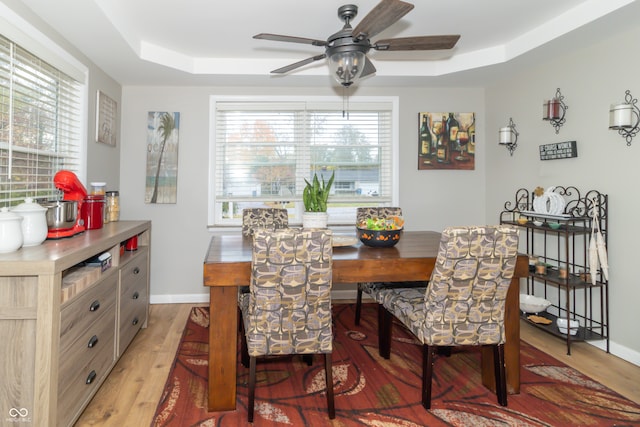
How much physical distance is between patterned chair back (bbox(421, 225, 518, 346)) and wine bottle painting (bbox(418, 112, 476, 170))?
2.32m

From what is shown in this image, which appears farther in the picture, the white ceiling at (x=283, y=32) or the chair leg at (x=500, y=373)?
the white ceiling at (x=283, y=32)

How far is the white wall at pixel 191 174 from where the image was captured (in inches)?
150

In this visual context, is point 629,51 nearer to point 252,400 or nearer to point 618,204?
point 618,204

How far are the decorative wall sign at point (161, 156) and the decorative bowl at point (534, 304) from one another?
3.50 meters

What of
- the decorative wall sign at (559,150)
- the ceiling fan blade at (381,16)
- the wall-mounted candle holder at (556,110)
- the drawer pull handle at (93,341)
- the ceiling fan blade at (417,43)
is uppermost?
the ceiling fan blade at (417,43)

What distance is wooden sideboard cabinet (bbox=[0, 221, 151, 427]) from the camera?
1.51m

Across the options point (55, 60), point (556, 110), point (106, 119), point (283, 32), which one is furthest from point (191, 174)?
point (556, 110)

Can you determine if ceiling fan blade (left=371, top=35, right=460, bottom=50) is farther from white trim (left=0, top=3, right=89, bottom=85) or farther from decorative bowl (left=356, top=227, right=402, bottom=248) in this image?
white trim (left=0, top=3, right=89, bottom=85)

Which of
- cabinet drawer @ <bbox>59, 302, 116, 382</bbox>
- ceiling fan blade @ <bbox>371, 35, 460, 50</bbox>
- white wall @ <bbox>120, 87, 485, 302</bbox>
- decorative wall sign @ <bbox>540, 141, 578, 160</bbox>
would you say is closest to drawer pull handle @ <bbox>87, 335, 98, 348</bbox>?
cabinet drawer @ <bbox>59, 302, 116, 382</bbox>

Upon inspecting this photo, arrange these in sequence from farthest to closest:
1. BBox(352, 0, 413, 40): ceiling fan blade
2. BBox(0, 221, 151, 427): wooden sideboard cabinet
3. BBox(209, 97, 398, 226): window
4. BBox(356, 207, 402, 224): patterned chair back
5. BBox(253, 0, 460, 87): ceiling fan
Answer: BBox(209, 97, 398, 226): window, BBox(356, 207, 402, 224): patterned chair back, BBox(253, 0, 460, 87): ceiling fan, BBox(352, 0, 413, 40): ceiling fan blade, BBox(0, 221, 151, 427): wooden sideboard cabinet

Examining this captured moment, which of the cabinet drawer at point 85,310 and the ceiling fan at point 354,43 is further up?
the ceiling fan at point 354,43

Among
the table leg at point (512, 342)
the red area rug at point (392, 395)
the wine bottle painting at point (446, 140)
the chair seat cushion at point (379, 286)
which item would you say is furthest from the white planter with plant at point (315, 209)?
the wine bottle painting at point (446, 140)

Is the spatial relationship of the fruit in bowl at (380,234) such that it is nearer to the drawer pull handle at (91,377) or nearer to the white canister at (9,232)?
the drawer pull handle at (91,377)

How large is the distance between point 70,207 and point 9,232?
0.55 metres
